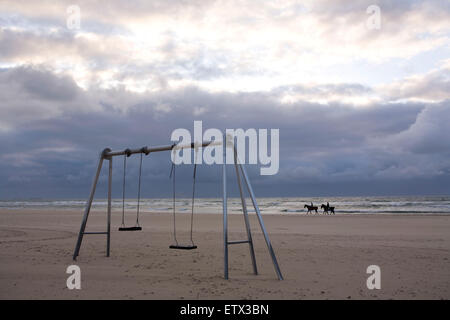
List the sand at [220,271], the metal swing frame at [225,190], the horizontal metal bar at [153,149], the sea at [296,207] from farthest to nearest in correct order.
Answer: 1. the sea at [296,207]
2. the horizontal metal bar at [153,149]
3. the metal swing frame at [225,190]
4. the sand at [220,271]

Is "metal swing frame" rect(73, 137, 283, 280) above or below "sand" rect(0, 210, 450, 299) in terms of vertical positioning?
above

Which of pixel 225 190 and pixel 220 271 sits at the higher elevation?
pixel 225 190

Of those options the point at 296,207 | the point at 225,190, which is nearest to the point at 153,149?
the point at 225,190

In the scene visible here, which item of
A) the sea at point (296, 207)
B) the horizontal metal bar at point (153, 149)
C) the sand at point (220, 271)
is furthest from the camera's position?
the sea at point (296, 207)

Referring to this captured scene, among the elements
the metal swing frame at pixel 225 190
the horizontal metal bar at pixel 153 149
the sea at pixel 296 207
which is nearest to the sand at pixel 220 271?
the metal swing frame at pixel 225 190

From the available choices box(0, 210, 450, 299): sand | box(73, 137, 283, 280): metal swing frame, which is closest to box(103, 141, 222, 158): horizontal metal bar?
box(73, 137, 283, 280): metal swing frame

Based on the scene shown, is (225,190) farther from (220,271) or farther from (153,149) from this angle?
(153,149)

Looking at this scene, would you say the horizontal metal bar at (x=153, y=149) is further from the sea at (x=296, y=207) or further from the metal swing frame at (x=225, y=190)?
the sea at (x=296, y=207)

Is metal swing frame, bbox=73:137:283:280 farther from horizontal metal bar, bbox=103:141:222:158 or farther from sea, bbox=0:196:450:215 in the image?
sea, bbox=0:196:450:215
